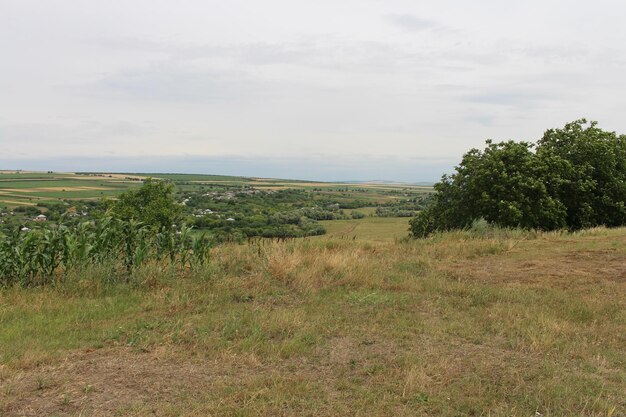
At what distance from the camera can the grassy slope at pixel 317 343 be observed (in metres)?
3.66

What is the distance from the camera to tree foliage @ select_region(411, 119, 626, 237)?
20.2 meters

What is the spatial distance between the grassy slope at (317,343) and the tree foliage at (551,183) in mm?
11966

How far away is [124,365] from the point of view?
4430 mm

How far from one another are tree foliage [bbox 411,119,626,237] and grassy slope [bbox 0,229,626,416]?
11966mm

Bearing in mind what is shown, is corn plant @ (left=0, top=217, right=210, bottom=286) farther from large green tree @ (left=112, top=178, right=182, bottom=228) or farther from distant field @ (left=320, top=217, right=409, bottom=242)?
large green tree @ (left=112, top=178, right=182, bottom=228)

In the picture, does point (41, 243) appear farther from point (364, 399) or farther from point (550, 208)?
point (550, 208)

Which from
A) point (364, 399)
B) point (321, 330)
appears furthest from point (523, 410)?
point (321, 330)

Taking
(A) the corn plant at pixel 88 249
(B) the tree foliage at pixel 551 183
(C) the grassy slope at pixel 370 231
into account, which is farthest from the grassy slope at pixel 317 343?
(B) the tree foliage at pixel 551 183

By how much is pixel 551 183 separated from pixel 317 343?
2006 centimetres

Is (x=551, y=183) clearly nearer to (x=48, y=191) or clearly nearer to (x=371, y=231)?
(x=371, y=231)

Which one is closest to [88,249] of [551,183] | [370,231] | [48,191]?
[551,183]

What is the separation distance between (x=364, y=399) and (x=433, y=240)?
11.0m

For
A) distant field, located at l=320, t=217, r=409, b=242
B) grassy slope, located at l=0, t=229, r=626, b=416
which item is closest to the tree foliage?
distant field, located at l=320, t=217, r=409, b=242

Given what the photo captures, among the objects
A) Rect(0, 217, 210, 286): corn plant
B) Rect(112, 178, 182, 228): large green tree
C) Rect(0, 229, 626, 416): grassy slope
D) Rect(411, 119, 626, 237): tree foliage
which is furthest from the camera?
Rect(112, 178, 182, 228): large green tree
